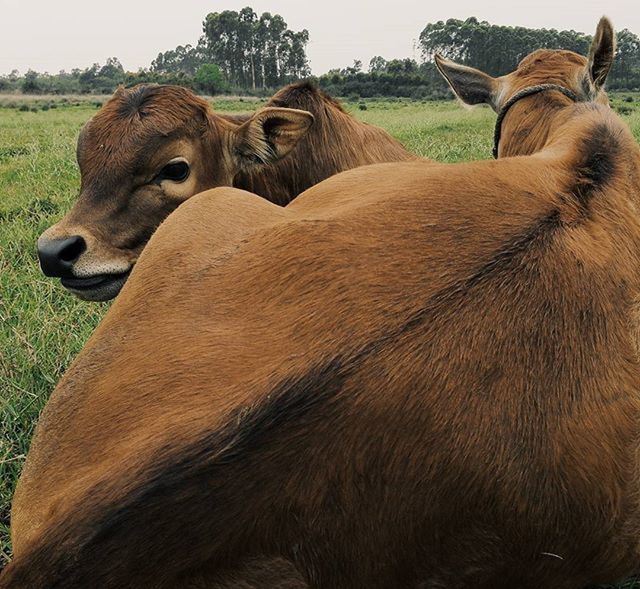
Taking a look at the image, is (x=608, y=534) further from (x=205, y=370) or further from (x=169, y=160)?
(x=169, y=160)

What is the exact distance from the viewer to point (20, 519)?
72.8 inches

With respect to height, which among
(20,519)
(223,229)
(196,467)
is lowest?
(20,519)

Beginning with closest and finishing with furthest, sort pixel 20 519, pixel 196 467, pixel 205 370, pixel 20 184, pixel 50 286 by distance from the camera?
pixel 196 467 < pixel 205 370 < pixel 20 519 < pixel 50 286 < pixel 20 184

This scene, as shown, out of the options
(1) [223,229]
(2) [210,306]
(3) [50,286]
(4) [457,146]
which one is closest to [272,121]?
(3) [50,286]

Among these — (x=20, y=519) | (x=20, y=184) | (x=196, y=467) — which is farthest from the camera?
(x=20, y=184)

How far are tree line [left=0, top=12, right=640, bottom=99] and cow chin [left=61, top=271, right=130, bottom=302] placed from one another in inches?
2174

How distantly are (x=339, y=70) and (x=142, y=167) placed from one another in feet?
244

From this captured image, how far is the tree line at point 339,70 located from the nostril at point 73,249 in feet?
181

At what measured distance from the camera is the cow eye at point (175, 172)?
4.46 meters

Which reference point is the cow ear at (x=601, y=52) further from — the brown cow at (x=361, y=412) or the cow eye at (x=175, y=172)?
the cow eye at (x=175, y=172)

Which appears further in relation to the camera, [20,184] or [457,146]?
[457,146]

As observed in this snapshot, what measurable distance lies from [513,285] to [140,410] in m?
1.11

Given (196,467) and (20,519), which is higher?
(196,467)

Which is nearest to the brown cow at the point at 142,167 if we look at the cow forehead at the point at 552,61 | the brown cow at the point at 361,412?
the cow forehead at the point at 552,61
